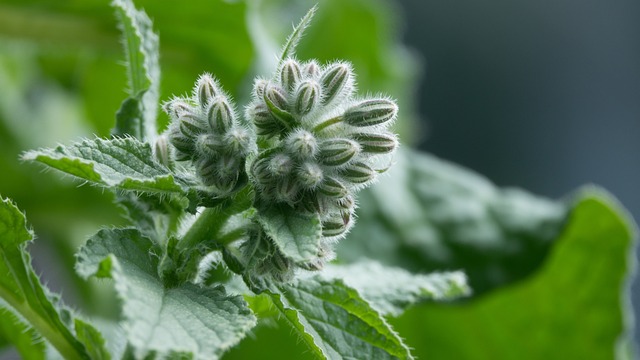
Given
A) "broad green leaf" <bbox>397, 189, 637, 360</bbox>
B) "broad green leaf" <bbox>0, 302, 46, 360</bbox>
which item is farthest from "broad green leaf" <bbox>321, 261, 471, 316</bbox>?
"broad green leaf" <bbox>397, 189, 637, 360</bbox>

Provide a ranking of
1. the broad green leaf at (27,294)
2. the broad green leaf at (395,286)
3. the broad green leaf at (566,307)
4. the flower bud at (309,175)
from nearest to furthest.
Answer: the flower bud at (309,175), the broad green leaf at (27,294), the broad green leaf at (395,286), the broad green leaf at (566,307)

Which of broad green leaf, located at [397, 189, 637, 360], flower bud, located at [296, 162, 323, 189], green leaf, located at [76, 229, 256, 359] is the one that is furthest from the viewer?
broad green leaf, located at [397, 189, 637, 360]

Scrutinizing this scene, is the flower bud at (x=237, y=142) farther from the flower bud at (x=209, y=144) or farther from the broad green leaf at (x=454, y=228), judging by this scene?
the broad green leaf at (x=454, y=228)

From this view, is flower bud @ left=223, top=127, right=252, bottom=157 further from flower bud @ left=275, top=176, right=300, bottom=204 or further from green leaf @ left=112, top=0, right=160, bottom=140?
green leaf @ left=112, top=0, right=160, bottom=140

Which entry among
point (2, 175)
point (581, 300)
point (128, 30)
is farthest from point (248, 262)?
point (2, 175)

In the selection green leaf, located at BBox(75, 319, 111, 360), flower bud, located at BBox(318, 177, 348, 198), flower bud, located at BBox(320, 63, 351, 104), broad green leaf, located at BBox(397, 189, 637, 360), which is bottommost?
green leaf, located at BBox(75, 319, 111, 360)

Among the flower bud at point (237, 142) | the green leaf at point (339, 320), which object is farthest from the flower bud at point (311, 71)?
the green leaf at point (339, 320)
